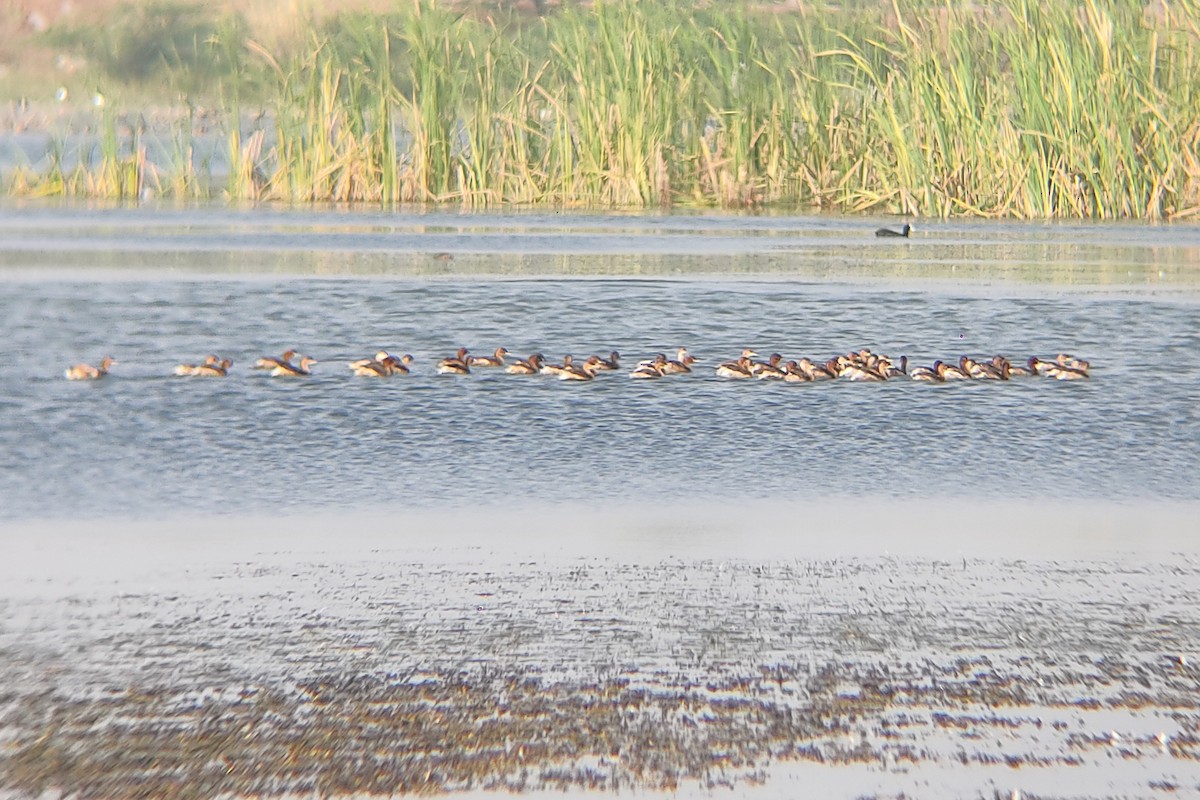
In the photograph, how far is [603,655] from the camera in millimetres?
4203

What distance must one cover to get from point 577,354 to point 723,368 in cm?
Answer: 118

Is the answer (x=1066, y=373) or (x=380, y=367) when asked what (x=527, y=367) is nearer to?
(x=380, y=367)

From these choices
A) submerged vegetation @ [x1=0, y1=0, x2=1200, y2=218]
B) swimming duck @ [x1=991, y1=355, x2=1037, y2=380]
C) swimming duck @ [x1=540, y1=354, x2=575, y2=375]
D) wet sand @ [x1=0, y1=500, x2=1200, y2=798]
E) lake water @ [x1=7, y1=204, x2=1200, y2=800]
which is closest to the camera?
wet sand @ [x1=0, y1=500, x2=1200, y2=798]

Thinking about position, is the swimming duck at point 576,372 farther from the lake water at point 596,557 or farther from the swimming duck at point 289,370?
the swimming duck at point 289,370

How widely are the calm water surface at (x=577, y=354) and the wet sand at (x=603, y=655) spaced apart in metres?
0.65

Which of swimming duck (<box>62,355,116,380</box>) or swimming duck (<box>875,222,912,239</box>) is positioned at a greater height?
swimming duck (<box>875,222,912,239</box>)

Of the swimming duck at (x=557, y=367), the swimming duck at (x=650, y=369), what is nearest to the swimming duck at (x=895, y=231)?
the swimming duck at (x=650, y=369)

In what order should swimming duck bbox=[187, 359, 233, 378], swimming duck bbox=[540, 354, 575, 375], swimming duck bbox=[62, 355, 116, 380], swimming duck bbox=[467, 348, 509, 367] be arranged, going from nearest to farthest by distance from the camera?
swimming duck bbox=[62, 355, 116, 380]
swimming duck bbox=[187, 359, 233, 378]
swimming duck bbox=[540, 354, 575, 375]
swimming duck bbox=[467, 348, 509, 367]

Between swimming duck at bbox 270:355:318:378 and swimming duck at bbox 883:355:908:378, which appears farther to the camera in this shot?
swimming duck at bbox 883:355:908:378

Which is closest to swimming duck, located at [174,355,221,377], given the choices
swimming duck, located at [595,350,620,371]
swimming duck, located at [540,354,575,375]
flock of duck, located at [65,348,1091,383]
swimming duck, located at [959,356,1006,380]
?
flock of duck, located at [65,348,1091,383]

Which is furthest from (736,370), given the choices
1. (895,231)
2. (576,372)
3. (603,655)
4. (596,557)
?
(895,231)

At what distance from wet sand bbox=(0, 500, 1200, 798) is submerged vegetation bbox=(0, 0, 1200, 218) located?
34.8 feet

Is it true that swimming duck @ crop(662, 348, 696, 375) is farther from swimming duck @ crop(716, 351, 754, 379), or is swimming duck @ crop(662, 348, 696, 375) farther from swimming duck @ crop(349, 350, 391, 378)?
swimming duck @ crop(349, 350, 391, 378)

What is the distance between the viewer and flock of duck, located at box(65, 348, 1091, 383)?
8672mm
